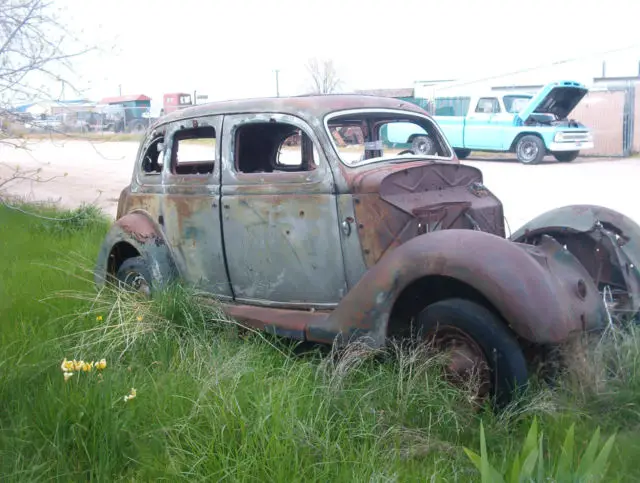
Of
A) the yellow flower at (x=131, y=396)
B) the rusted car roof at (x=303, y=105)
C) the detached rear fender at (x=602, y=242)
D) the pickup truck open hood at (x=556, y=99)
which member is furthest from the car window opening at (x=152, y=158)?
the pickup truck open hood at (x=556, y=99)

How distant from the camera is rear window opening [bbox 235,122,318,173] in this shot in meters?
5.00

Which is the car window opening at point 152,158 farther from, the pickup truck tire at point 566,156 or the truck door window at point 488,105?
the truck door window at point 488,105

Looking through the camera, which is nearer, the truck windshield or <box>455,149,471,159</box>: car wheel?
the truck windshield

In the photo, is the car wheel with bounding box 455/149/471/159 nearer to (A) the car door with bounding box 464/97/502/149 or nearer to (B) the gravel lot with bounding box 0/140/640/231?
(B) the gravel lot with bounding box 0/140/640/231

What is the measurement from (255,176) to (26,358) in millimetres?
1786

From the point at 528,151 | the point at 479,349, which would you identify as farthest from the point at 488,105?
the point at 479,349

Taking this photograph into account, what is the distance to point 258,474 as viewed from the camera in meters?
2.71

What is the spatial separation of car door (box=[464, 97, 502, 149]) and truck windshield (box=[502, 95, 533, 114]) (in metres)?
0.25

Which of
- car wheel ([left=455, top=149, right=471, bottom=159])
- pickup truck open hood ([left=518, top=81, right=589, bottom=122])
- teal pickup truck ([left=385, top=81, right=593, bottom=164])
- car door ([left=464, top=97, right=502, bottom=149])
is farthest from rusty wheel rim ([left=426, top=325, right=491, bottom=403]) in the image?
car wheel ([left=455, top=149, right=471, bottom=159])

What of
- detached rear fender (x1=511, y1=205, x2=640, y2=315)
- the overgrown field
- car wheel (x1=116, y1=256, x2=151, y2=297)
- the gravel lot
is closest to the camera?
the overgrown field

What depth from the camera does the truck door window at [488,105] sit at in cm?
1922

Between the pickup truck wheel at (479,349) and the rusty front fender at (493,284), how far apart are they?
10cm

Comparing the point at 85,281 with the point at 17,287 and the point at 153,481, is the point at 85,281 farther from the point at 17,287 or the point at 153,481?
the point at 153,481

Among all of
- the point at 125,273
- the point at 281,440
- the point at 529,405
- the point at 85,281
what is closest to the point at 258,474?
the point at 281,440
